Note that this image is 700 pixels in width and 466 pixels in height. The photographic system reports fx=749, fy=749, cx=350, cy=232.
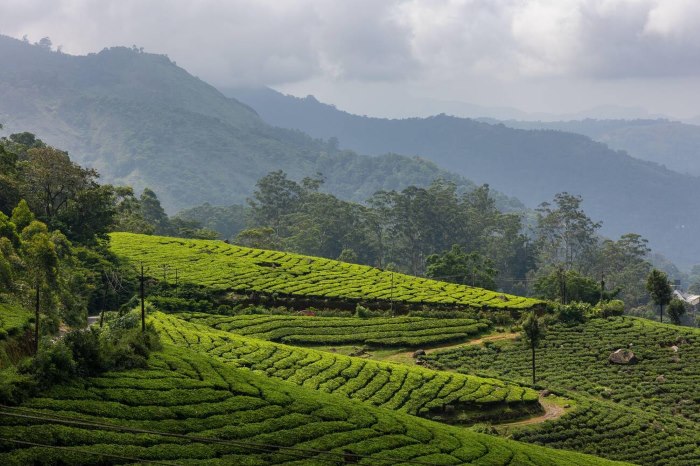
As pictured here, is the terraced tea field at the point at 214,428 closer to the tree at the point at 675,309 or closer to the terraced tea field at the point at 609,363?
the terraced tea field at the point at 609,363

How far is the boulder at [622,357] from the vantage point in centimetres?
5219

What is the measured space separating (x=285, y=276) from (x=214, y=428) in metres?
42.8

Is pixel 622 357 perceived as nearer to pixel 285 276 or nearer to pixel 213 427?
pixel 285 276

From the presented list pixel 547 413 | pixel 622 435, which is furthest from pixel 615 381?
pixel 622 435

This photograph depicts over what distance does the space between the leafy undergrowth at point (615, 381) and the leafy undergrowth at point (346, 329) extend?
8.50ft

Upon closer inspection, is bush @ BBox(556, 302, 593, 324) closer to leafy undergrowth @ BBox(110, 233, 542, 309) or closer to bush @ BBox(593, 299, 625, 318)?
bush @ BBox(593, 299, 625, 318)

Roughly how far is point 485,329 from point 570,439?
20728 millimetres

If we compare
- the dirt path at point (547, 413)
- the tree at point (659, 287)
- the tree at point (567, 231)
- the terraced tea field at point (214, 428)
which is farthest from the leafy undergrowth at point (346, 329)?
the tree at point (567, 231)

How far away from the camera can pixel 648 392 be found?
4700 cm

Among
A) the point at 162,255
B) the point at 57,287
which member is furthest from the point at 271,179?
the point at 57,287

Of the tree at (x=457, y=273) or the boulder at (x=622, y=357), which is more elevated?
the tree at (x=457, y=273)

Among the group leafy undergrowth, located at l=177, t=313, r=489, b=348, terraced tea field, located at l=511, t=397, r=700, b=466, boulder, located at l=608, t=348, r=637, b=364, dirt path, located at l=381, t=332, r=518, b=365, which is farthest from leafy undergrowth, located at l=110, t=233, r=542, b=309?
terraced tea field, located at l=511, t=397, r=700, b=466

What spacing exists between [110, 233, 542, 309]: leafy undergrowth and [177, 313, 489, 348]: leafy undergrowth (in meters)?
5.41

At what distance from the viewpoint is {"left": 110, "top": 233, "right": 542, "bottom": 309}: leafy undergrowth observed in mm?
64062
